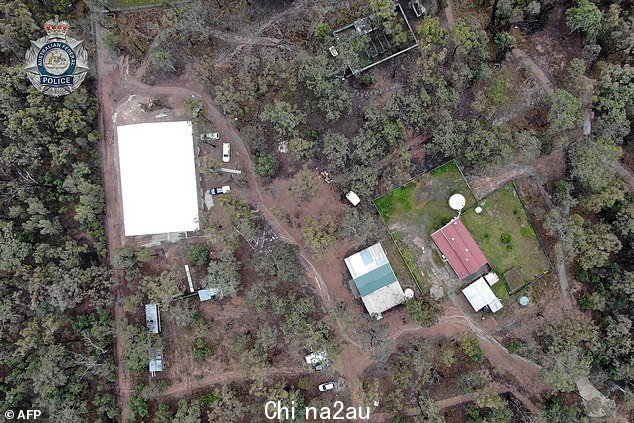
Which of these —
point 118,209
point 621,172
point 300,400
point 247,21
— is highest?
point 247,21

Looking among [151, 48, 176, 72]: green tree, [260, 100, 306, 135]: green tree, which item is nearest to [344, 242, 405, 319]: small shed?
[260, 100, 306, 135]: green tree

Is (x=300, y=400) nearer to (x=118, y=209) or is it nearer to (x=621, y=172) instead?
(x=118, y=209)

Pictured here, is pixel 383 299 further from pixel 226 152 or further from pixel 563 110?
pixel 563 110

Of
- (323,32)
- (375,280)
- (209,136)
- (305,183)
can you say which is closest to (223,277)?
(305,183)

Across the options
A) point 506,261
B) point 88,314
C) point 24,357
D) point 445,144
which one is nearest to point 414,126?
point 445,144

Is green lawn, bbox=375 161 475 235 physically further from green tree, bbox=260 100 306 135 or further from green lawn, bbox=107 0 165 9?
green lawn, bbox=107 0 165 9

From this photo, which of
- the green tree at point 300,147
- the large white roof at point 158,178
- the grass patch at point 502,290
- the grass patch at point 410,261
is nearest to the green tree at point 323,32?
the green tree at point 300,147
